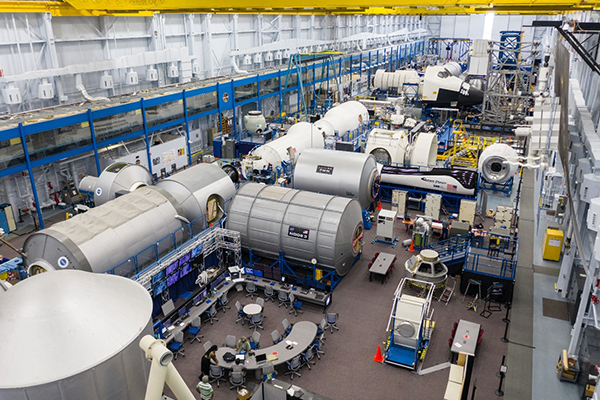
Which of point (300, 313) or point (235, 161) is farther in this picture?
point (235, 161)

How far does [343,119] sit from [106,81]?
16.1 meters

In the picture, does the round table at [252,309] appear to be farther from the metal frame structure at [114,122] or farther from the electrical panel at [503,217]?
the metal frame structure at [114,122]

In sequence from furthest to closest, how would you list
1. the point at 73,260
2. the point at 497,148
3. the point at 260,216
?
the point at 497,148
the point at 260,216
the point at 73,260

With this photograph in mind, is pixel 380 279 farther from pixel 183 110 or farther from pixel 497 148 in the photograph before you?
pixel 183 110

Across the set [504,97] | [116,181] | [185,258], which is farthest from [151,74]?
[504,97]

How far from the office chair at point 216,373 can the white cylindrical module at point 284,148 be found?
1333 centimetres

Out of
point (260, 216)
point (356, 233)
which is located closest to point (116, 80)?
point (260, 216)

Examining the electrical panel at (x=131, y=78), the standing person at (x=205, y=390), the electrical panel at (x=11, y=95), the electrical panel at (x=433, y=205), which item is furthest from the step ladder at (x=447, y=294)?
the electrical panel at (x=131, y=78)

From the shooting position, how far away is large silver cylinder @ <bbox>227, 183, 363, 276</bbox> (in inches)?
675

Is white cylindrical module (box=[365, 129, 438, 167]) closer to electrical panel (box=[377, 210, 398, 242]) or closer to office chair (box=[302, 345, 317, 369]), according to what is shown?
electrical panel (box=[377, 210, 398, 242])

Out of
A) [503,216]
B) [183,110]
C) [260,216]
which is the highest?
[183,110]

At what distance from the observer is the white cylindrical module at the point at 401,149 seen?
26.7 meters

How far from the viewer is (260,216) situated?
59.8ft

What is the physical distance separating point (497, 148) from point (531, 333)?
12853 mm
